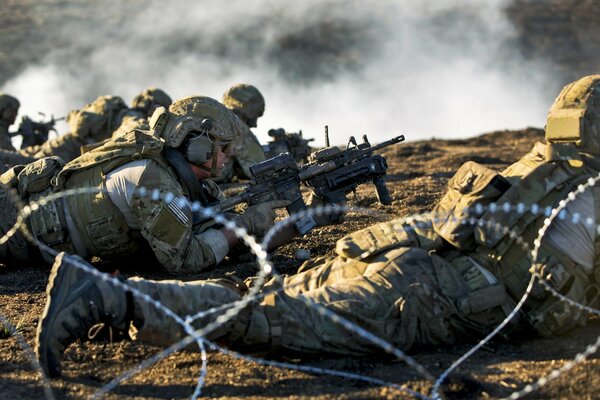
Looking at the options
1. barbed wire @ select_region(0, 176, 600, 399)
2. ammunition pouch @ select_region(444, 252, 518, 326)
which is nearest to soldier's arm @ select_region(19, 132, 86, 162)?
barbed wire @ select_region(0, 176, 600, 399)

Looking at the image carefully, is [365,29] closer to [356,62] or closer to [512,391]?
[356,62]

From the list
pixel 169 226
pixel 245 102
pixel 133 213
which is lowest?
pixel 169 226

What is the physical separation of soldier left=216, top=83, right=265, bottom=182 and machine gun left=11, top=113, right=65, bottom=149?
166 inches

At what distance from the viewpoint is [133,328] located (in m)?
4.51

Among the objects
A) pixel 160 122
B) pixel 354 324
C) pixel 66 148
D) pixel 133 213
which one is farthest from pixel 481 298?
pixel 66 148

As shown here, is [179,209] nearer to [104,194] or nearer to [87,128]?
[104,194]

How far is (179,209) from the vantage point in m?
6.00

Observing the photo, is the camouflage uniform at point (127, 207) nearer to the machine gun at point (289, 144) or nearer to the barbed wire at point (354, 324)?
the barbed wire at point (354, 324)

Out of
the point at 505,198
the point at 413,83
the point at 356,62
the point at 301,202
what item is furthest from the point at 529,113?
the point at 505,198

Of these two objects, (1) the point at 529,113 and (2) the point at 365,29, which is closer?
(1) the point at 529,113

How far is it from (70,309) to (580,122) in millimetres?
2592

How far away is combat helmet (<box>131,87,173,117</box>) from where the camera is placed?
11539 millimetres

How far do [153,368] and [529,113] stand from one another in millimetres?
16090

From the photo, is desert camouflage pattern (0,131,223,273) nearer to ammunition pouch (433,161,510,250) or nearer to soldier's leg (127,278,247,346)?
soldier's leg (127,278,247,346)
